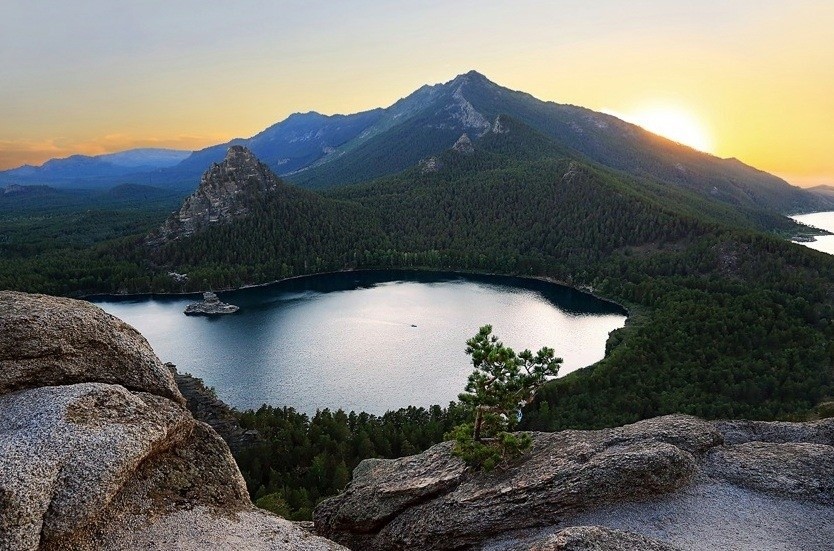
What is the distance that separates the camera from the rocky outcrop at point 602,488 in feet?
60.9

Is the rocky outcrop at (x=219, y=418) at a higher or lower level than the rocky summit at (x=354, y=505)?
lower

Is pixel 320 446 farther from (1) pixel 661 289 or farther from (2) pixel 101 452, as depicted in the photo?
(1) pixel 661 289

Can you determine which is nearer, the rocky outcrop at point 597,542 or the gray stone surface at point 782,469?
the rocky outcrop at point 597,542

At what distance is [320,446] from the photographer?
191 feet

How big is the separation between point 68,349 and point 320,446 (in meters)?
43.1

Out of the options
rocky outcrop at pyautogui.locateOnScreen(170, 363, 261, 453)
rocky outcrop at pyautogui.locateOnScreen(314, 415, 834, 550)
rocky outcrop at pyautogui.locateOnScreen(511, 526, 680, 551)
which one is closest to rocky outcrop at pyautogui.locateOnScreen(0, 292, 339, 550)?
rocky outcrop at pyautogui.locateOnScreen(314, 415, 834, 550)

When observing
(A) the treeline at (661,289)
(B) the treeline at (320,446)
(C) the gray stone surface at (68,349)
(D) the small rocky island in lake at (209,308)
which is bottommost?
(B) the treeline at (320,446)

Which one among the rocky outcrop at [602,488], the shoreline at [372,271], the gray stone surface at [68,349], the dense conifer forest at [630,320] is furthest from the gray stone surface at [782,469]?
the shoreline at [372,271]

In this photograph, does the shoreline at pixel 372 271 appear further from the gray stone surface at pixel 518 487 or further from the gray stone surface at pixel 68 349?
the gray stone surface at pixel 68 349

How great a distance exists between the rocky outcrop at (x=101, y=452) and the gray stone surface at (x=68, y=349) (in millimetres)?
36

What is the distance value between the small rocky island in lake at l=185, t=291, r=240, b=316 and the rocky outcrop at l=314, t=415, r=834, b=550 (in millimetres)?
124169

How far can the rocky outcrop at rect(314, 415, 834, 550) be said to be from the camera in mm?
18562

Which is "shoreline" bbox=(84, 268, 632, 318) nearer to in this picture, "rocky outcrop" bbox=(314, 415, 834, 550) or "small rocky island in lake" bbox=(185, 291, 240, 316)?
"small rocky island in lake" bbox=(185, 291, 240, 316)

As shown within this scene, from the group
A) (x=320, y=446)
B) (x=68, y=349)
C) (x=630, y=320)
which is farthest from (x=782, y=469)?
(x=630, y=320)
